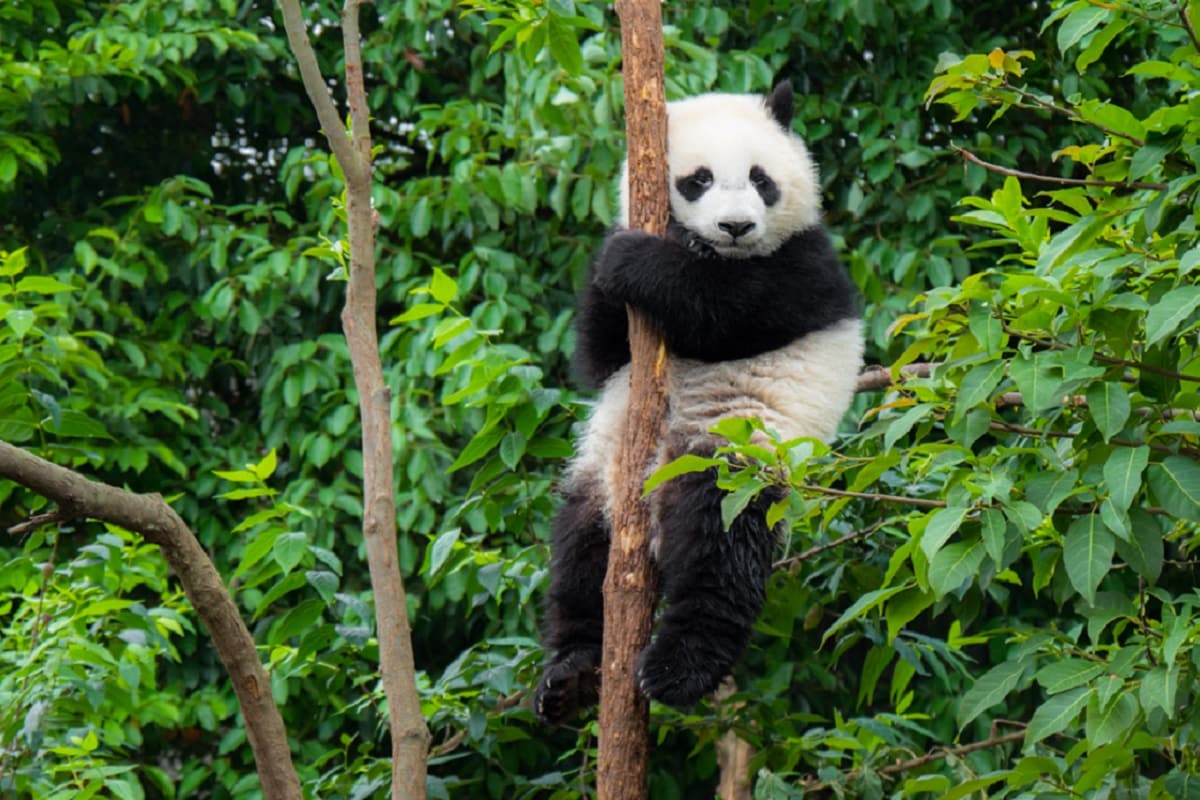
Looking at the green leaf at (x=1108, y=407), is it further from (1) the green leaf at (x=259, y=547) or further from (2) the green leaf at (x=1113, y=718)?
(1) the green leaf at (x=259, y=547)

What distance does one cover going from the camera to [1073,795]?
2469mm

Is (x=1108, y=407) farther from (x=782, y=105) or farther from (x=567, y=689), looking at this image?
(x=782, y=105)

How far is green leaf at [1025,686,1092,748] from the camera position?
224 cm

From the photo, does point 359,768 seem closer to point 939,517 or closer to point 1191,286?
point 939,517

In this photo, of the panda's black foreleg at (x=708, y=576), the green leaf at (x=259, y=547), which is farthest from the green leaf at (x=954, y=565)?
the green leaf at (x=259, y=547)

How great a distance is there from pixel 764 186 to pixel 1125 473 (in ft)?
5.85

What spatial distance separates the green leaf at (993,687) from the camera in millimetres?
2404

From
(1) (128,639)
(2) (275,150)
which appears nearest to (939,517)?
(1) (128,639)

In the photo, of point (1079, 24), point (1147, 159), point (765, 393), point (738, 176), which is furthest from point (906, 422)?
point (738, 176)

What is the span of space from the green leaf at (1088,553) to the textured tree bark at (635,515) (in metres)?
0.98

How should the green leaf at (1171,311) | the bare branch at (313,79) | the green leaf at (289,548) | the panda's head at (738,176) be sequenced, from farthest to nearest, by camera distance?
the panda's head at (738,176) → the green leaf at (289,548) → the bare branch at (313,79) → the green leaf at (1171,311)

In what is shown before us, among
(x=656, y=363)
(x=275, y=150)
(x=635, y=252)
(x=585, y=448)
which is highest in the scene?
(x=275, y=150)

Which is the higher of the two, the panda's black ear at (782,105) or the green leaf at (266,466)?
the panda's black ear at (782,105)

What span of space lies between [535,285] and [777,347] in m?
1.99
